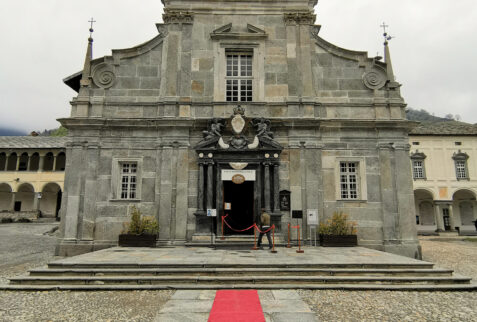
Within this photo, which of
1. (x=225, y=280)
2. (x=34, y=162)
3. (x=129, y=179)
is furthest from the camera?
(x=34, y=162)

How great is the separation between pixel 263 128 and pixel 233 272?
7174 mm

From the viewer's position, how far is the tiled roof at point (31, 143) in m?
39.6

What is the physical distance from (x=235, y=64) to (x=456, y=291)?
12426mm

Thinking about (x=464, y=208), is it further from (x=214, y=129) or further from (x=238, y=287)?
(x=238, y=287)

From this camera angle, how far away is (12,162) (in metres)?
40.8

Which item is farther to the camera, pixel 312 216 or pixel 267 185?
pixel 267 185

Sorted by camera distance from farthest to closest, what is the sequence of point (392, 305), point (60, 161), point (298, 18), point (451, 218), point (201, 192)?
point (60, 161) < point (451, 218) < point (298, 18) < point (201, 192) < point (392, 305)

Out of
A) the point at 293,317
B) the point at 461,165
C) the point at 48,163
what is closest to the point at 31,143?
the point at 48,163

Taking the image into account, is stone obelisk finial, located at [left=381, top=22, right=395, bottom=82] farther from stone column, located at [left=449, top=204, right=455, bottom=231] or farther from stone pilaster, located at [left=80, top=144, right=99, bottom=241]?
stone column, located at [left=449, top=204, right=455, bottom=231]

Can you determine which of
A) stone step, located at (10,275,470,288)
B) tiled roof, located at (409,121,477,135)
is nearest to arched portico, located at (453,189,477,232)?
tiled roof, located at (409,121,477,135)

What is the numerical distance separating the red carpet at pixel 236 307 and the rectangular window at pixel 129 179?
27.0 ft

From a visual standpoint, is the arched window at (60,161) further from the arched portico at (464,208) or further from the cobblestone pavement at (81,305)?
the arched portico at (464,208)

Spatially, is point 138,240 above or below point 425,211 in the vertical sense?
below

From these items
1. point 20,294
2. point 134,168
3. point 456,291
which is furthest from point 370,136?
point 20,294
